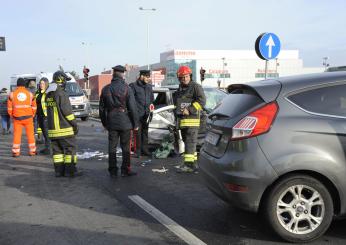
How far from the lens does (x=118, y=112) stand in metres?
7.50

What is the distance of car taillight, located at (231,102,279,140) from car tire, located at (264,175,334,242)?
1.80 ft

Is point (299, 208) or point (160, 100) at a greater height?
point (160, 100)

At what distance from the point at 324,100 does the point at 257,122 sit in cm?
74

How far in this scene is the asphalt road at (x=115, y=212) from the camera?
4520mm

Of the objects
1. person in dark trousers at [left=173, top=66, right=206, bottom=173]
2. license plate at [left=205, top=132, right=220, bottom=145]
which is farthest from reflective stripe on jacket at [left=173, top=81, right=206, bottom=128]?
license plate at [left=205, top=132, right=220, bottom=145]

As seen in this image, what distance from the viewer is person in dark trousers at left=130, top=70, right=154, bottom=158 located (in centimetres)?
983

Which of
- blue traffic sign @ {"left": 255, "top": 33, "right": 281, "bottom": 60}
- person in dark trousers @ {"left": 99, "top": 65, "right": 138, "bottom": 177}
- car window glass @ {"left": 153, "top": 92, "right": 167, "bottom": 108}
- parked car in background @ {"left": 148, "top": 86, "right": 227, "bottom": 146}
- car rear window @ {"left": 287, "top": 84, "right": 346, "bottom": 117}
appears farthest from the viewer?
car window glass @ {"left": 153, "top": 92, "right": 167, "bottom": 108}

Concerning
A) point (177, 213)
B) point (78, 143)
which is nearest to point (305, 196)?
point (177, 213)

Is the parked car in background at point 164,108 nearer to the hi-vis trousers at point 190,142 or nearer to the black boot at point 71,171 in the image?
the hi-vis trousers at point 190,142

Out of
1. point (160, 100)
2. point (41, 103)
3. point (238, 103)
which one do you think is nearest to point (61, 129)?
point (160, 100)

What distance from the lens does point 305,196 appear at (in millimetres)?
4273

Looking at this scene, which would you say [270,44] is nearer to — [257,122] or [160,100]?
[160,100]

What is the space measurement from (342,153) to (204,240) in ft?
5.33

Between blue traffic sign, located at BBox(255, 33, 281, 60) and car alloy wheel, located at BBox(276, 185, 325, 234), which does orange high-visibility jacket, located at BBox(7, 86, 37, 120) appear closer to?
blue traffic sign, located at BBox(255, 33, 281, 60)
